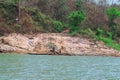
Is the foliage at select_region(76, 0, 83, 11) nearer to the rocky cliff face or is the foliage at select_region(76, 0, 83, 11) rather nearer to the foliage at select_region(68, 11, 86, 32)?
the foliage at select_region(68, 11, 86, 32)

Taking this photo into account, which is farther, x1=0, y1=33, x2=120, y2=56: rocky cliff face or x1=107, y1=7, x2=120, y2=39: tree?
x1=107, y1=7, x2=120, y2=39: tree

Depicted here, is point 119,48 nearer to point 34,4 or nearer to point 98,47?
point 98,47

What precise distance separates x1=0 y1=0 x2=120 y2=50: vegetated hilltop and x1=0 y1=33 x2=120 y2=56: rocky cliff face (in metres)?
2.02

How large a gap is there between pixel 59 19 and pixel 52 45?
15155mm

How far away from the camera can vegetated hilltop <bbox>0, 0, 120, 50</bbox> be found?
6494 centimetres

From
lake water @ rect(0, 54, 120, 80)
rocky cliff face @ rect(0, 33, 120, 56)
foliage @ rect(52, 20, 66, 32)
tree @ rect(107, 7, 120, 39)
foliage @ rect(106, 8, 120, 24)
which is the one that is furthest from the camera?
foliage @ rect(106, 8, 120, 24)

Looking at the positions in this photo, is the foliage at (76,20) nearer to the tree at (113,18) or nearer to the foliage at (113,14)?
the tree at (113,18)

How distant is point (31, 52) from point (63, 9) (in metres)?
20.3

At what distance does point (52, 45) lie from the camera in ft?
198

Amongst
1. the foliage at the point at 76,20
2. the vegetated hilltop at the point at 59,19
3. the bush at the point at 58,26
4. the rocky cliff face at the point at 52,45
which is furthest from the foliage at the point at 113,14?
the bush at the point at 58,26

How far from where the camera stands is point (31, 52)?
58.2 metres

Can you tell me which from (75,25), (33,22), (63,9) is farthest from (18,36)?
(63,9)

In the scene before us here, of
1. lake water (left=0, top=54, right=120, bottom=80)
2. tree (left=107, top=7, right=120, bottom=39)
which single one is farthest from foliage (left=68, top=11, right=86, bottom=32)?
lake water (left=0, top=54, right=120, bottom=80)

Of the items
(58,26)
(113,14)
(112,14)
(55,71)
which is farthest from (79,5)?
(55,71)
